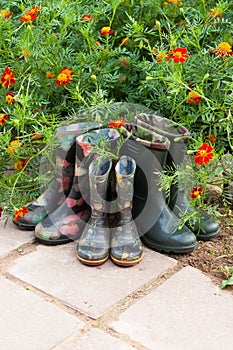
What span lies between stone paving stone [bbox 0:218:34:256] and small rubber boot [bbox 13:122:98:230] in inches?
1.1

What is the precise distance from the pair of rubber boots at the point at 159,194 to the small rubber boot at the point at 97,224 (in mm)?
139

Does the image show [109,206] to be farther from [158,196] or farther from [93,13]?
[93,13]

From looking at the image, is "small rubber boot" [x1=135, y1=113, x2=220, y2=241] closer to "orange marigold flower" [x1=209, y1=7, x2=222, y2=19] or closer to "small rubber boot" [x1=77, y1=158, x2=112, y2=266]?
"small rubber boot" [x1=77, y1=158, x2=112, y2=266]

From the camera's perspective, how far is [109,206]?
2084 mm

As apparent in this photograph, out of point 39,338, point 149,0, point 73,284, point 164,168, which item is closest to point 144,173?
point 164,168

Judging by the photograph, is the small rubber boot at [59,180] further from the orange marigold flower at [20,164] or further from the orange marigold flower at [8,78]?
the orange marigold flower at [8,78]

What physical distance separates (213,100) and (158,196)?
1.55 feet

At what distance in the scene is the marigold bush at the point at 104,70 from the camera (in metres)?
2.21

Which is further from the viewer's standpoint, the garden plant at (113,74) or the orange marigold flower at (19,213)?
the garden plant at (113,74)

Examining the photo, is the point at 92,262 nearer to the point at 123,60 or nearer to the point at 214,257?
the point at 214,257

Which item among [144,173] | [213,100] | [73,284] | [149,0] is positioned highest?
A: [149,0]

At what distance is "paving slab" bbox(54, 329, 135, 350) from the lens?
5.16 feet

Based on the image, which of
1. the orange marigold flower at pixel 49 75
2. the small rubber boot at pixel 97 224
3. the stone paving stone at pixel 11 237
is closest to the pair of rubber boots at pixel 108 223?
the small rubber boot at pixel 97 224

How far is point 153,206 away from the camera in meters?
2.10
